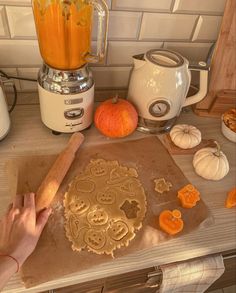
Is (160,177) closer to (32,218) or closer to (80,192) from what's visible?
(80,192)

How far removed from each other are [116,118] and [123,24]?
24 cm

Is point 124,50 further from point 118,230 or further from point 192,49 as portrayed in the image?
point 118,230

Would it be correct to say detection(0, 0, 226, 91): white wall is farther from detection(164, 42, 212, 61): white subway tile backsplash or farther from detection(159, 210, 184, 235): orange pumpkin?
detection(159, 210, 184, 235): orange pumpkin

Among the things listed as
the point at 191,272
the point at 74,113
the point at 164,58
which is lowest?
the point at 191,272

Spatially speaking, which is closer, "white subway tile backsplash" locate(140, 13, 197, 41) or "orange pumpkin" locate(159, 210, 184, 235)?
"orange pumpkin" locate(159, 210, 184, 235)

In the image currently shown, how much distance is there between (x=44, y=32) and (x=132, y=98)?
0.26m

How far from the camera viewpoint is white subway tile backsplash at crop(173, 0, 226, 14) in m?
0.71

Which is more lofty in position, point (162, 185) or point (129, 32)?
point (129, 32)

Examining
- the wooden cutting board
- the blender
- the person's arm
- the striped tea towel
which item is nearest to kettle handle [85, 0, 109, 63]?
the blender

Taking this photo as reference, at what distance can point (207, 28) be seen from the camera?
2.54 feet

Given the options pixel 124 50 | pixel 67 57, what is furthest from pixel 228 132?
pixel 67 57

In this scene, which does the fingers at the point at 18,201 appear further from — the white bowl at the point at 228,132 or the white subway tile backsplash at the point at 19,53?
the white bowl at the point at 228,132

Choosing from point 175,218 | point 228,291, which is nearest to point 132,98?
point 175,218

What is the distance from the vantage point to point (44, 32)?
58 centimetres
